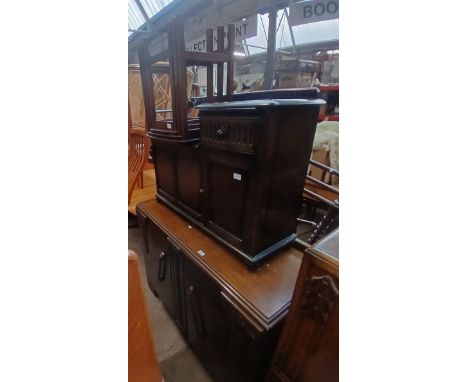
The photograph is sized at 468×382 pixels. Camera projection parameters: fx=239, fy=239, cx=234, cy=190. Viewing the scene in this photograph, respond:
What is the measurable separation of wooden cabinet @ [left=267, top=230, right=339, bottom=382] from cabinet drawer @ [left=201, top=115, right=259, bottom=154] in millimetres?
352

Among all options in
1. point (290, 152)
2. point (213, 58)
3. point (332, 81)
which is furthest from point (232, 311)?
point (332, 81)

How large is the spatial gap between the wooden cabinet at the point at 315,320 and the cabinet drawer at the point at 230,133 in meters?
0.35

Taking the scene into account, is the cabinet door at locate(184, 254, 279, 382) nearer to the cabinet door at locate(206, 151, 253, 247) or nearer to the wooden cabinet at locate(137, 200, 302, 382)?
the wooden cabinet at locate(137, 200, 302, 382)

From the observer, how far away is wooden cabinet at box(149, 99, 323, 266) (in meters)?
0.71

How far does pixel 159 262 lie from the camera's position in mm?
1318

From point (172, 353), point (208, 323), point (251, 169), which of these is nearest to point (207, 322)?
point (208, 323)

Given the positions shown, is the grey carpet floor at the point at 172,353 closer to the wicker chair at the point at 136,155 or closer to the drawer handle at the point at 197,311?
the drawer handle at the point at 197,311

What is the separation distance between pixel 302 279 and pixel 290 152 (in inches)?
15.6

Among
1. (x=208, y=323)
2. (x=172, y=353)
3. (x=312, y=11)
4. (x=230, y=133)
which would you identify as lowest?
(x=172, y=353)

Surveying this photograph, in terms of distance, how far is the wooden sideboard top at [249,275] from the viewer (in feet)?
2.48

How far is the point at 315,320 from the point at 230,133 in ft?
1.92

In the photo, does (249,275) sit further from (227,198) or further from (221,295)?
(227,198)
